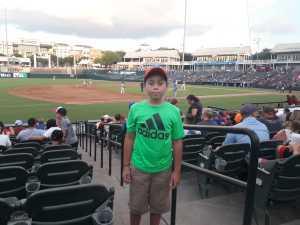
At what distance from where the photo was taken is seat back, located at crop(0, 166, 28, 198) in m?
3.10

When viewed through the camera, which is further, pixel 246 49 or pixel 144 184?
pixel 246 49

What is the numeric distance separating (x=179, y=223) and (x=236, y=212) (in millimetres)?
740

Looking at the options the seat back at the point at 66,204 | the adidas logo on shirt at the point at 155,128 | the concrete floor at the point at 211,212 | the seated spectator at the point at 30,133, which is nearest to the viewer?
the seat back at the point at 66,204

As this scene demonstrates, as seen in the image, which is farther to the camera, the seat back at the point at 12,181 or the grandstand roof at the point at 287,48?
the grandstand roof at the point at 287,48

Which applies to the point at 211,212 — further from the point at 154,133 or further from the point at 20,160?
the point at 20,160

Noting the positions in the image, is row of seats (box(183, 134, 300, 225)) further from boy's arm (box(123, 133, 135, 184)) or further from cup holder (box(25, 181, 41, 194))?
cup holder (box(25, 181, 41, 194))

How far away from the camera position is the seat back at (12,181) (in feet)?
10.2

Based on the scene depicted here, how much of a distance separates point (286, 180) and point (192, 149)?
221cm

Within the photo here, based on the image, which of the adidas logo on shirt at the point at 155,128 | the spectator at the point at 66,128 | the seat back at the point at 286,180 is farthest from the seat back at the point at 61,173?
the spectator at the point at 66,128

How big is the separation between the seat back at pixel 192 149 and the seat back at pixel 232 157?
1076mm

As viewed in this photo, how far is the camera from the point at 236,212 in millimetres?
4004

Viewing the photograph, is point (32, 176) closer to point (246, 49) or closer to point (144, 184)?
point (144, 184)

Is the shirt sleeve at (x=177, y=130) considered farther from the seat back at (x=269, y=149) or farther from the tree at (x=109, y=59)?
the tree at (x=109, y=59)

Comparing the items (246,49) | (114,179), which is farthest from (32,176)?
(246,49)
